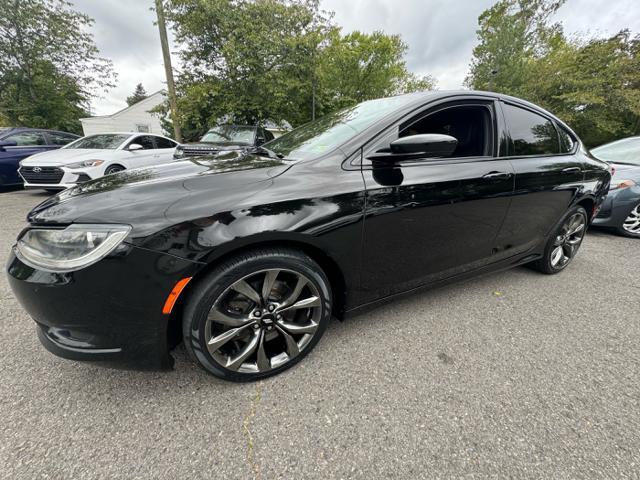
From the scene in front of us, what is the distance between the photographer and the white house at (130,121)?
25.1 metres

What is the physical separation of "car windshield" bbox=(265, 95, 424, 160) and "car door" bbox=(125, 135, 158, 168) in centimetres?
515

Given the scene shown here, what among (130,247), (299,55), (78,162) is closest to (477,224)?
(130,247)

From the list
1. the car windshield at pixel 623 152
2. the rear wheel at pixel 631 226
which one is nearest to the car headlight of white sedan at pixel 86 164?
the rear wheel at pixel 631 226

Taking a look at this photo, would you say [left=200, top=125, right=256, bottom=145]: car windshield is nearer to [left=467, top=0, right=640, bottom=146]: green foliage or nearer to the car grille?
the car grille

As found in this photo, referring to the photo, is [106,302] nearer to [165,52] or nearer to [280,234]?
[280,234]

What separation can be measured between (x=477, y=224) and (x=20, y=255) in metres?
2.54

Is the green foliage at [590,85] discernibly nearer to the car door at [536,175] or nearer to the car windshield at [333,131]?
the car door at [536,175]

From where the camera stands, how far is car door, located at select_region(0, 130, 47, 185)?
236 inches

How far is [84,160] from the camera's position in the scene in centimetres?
523

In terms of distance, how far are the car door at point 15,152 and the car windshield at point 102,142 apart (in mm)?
1208

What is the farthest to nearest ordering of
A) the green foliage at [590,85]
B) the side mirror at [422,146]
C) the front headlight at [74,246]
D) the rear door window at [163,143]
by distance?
1. the green foliage at [590,85]
2. the rear door window at [163,143]
3. the side mirror at [422,146]
4. the front headlight at [74,246]

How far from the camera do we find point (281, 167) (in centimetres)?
150

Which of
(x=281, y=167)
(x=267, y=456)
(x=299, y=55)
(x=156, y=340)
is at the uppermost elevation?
(x=299, y=55)

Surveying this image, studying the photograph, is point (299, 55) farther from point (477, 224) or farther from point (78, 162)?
point (477, 224)
